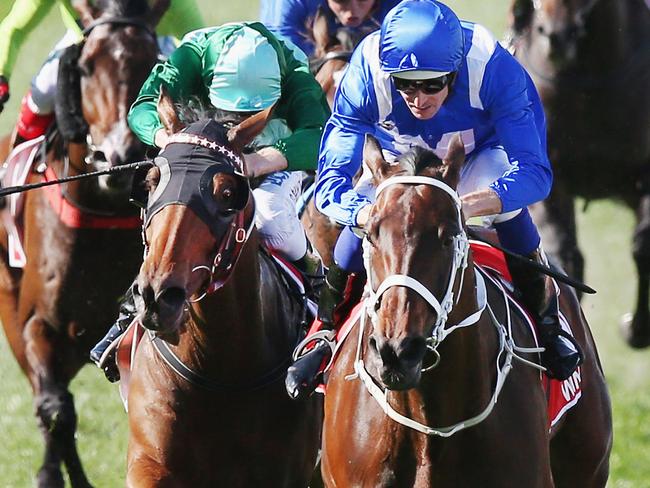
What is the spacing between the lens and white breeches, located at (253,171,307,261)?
6465mm

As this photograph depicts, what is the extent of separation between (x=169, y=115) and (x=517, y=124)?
44.1 inches

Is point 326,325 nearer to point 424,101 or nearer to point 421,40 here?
point 424,101

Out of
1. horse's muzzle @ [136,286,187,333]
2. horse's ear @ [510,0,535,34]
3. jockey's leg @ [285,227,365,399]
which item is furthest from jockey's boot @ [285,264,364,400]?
horse's ear @ [510,0,535,34]

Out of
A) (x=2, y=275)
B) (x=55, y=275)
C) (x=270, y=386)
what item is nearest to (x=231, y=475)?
(x=270, y=386)

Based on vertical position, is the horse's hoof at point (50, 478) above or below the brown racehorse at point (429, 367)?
below

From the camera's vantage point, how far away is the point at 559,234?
9.14 m

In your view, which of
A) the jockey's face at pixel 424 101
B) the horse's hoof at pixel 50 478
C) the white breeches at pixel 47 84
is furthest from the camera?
the white breeches at pixel 47 84

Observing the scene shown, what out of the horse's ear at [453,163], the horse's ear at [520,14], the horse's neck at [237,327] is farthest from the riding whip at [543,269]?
the horse's ear at [520,14]

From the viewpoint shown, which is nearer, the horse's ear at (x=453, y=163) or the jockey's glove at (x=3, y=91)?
the horse's ear at (x=453, y=163)

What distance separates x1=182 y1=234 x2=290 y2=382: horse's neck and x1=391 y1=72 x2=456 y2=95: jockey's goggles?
708 mm

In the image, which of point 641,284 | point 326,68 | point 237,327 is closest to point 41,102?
point 326,68

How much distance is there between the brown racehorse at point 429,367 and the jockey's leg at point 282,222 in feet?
3.35

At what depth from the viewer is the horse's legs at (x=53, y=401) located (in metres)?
7.45

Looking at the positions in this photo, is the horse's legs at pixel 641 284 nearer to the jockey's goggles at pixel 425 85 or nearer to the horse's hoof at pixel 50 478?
the horse's hoof at pixel 50 478
